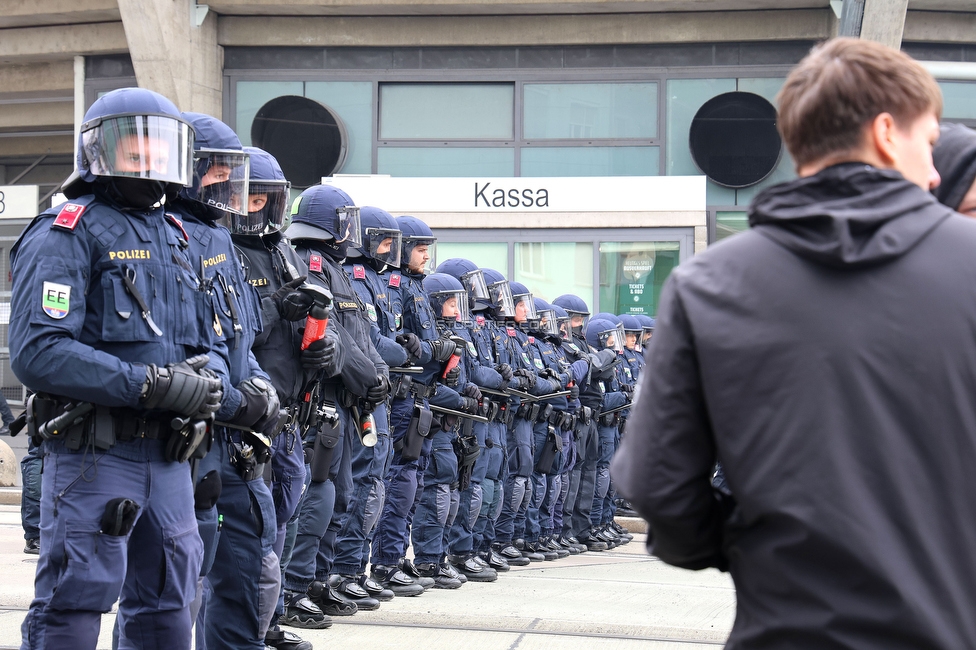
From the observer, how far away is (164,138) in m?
3.87

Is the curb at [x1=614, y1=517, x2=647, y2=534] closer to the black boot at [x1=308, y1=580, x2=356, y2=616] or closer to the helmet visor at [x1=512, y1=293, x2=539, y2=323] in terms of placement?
the helmet visor at [x1=512, y1=293, x2=539, y2=323]

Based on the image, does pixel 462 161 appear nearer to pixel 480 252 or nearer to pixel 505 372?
pixel 480 252

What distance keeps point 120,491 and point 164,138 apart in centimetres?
118

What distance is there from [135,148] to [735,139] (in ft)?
55.0

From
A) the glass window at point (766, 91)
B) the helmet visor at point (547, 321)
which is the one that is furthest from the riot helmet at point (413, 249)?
the glass window at point (766, 91)

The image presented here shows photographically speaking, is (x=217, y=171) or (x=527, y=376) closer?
(x=217, y=171)

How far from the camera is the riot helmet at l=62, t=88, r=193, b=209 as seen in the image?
3.76 metres

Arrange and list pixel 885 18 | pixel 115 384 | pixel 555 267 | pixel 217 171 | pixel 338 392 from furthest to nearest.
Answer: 1. pixel 555 267
2. pixel 885 18
3. pixel 338 392
4. pixel 217 171
5. pixel 115 384

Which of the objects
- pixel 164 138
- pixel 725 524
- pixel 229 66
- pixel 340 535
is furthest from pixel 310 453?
pixel 229 66

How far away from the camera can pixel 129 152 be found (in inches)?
148

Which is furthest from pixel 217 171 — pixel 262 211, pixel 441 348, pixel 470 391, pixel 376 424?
pixel 470 391

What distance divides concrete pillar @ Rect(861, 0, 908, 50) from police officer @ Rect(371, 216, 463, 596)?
11758mm

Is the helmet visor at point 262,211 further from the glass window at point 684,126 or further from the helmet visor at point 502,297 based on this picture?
the glass window at point 684,126

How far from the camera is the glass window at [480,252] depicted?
19.2 meters
